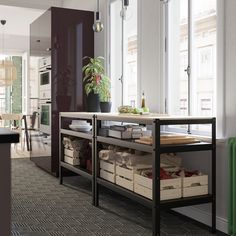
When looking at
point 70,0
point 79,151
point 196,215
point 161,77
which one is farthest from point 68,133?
point 70,0

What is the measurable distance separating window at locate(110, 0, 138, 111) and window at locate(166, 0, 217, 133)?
79 cm

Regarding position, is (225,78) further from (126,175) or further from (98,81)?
(98,81)

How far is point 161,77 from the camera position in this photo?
11.7 feet

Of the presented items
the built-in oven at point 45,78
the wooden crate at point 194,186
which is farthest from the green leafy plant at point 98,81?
the wooden crate at point 194,186

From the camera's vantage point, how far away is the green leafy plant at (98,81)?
14.6 ft

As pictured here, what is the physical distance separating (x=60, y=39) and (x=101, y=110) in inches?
47.6

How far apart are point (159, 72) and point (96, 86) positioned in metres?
1.08

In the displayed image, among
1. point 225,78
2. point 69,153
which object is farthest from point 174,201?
point 69,153

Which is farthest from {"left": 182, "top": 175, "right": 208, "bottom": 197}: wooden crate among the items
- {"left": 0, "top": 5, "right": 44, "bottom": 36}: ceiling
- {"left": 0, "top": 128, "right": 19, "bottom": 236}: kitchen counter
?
{"left": 0, "top": 5, "right": 44, "bottom": 36}: ceiling

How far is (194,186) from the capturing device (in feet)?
9.13

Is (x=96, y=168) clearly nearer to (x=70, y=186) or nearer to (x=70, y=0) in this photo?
(x=70, y=186)

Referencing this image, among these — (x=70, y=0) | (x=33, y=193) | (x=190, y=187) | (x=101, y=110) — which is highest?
(x=70, y=0)

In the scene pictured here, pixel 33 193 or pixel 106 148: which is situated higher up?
pixel 106 148

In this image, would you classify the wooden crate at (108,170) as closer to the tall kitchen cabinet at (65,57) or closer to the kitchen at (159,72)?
the kitchen at (159,72)
